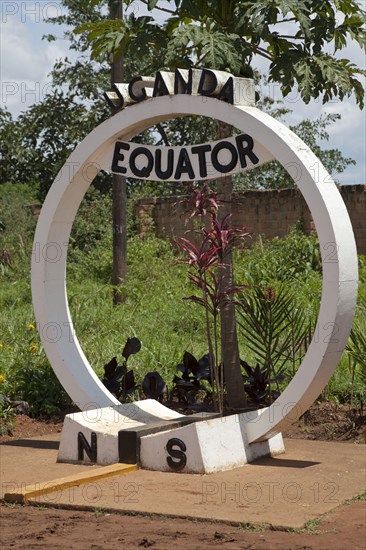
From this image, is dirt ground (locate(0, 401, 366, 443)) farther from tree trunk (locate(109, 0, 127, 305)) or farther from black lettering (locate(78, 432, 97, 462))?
tree trunk (locate(109, 0, 127, 305))

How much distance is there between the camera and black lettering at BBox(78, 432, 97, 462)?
7.29 metres

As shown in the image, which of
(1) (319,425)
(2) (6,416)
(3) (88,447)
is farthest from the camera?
(2) (6,416)

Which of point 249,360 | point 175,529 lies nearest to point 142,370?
point 249,360

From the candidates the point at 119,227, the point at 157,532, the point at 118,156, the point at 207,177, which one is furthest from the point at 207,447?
the point at 119,227

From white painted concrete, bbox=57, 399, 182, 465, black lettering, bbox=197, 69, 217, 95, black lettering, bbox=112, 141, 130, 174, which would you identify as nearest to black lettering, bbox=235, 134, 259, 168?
black lettering, bbox=197, 69, 217, 95

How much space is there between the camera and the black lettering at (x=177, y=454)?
22.7 ft

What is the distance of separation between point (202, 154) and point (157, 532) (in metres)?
3.16

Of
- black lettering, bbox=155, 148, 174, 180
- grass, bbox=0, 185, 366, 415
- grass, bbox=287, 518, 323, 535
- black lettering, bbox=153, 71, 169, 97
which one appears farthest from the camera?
grass, bbox=0, 185, 366, 415

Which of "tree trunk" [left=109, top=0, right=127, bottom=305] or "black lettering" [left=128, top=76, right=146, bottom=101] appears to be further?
"tree trunk" [left=109, top=0, right=127, bottom=305]

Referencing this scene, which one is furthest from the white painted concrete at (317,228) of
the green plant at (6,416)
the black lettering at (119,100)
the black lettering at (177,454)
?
the green plant at (6,416)

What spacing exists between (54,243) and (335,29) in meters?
2.87

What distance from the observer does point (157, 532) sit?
5379mm

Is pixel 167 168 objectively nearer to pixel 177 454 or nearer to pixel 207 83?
pixel 207 83

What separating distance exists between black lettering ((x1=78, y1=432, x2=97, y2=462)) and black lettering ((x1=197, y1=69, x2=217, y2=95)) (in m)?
2.62
